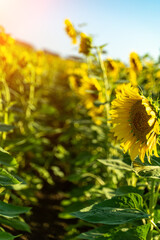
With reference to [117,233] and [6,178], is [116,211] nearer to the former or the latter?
[117,233]

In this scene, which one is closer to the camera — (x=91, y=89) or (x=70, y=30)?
(x=70, y=30)

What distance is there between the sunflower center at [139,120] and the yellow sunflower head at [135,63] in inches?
51.8

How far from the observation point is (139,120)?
1226 mm

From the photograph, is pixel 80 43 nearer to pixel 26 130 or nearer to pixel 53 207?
pixel 26 130

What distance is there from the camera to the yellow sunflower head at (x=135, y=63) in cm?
250

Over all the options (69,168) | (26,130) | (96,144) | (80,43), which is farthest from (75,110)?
(80,43)

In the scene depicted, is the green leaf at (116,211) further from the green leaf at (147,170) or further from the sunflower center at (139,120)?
the sunflower center at (139,120)

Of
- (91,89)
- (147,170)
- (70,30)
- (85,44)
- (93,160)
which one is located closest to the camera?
(147,170)

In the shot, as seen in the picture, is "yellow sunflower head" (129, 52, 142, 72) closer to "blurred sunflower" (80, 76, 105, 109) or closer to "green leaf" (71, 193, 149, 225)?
"blurred sunflower" (80, 76, 105, 109)

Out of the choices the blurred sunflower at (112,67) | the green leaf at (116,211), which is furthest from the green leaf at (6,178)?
the blurred sunflower at (112,67)

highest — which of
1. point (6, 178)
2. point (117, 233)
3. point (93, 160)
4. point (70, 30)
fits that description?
point (70, 30)

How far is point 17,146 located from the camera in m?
2.18

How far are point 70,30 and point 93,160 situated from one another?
3.34 ft

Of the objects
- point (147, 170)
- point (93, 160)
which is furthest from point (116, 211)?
point (93, 160)
